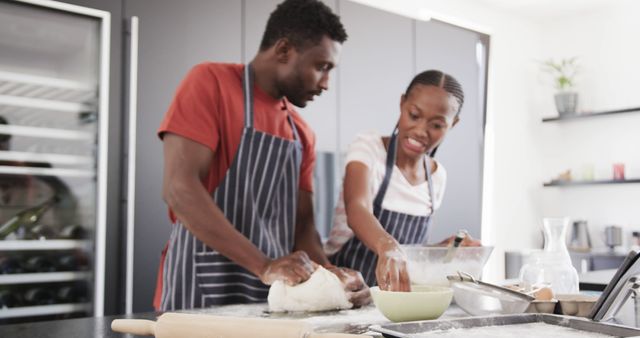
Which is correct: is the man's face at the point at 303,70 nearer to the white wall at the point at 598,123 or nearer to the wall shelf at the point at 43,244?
the wall shelf at the point at 43,244

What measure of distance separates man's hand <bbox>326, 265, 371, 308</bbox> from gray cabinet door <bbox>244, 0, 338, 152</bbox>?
1728mm

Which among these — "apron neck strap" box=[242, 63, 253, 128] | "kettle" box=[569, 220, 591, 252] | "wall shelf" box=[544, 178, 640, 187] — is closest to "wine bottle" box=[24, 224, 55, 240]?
"apron neck strap" box=[242, 63, 253, 128]

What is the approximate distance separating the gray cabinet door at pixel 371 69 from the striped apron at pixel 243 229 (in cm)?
147

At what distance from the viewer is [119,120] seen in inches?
94.7

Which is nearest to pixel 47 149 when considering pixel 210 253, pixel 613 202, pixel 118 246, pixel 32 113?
pixel 32 113

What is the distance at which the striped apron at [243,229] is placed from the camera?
1.62m

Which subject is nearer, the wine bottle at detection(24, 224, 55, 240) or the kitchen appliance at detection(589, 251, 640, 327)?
the kitchen appliance at detection(589, 251, 640, 327)

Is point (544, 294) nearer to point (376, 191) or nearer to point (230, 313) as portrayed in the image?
point (230, 313)

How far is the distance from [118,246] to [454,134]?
2168mm

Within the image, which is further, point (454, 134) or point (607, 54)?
point (607, 54)

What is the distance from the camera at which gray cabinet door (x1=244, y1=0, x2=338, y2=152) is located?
2.87 m

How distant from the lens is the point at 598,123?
452 centimetres

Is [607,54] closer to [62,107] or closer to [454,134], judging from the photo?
[454,134]

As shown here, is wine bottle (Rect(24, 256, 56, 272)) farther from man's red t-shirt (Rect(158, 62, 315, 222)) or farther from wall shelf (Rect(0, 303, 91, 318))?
man's red t-shirt (Rect(158, 62, 315, 222))
